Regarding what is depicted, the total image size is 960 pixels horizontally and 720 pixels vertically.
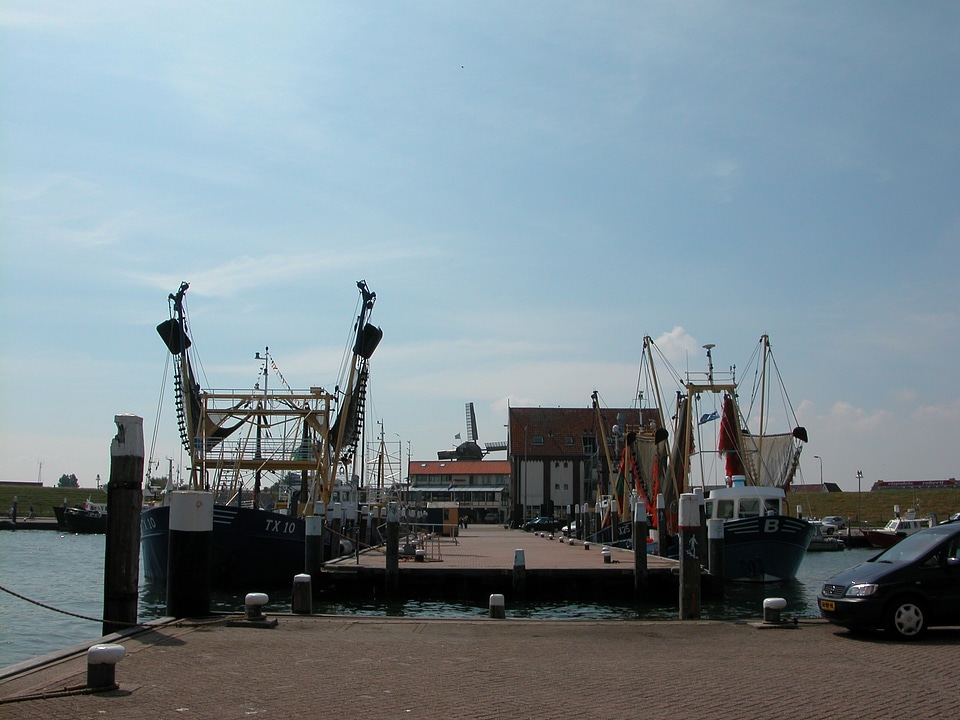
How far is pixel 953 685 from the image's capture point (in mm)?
9781

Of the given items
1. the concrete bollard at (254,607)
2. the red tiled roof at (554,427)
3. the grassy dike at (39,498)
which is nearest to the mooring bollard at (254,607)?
the concrete bollard at (254,607)

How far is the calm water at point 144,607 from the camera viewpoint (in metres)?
21.6

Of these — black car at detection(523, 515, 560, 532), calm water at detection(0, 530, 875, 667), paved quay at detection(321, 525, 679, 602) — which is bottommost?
black car at detection(523, 515, 560, 532)

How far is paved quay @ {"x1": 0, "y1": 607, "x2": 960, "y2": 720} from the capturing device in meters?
8.75

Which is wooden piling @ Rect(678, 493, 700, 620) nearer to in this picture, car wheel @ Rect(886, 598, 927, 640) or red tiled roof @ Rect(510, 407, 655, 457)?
car wheel @ Rect(886, 598, 927, 640)

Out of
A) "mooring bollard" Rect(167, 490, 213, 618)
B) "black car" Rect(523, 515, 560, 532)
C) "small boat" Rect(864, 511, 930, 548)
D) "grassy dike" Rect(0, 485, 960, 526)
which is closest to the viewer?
"mooring bollard" Rect(167, 490, 213, 618)

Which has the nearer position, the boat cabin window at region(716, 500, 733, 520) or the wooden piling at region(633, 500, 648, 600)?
the wooden piling at region(633, 500, 648, 600)

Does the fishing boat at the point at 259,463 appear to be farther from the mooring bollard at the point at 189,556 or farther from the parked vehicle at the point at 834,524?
the parked vehicle at the point at 834,524

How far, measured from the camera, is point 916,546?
45.4ft

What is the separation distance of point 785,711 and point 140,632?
8920 millimetres

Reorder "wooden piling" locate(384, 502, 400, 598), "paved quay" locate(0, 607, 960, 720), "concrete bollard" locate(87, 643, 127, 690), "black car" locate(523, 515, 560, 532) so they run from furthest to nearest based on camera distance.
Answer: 1. "black car" locate(523, 515, 560, 532)
2. "wooden piling" locate(384, 502, 400, 598)
3. "concrete bollard" locate(87, 643, 127, 690)
4. "paved quay" locate(0, 607, 960, 720)

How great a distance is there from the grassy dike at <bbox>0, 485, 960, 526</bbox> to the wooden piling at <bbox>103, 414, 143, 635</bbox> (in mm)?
72507

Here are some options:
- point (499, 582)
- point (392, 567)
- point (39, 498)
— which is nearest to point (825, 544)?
point (499, 582)

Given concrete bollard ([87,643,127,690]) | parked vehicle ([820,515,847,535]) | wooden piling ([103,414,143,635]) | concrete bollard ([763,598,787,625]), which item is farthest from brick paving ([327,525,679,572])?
parked vehicle ([820,515,847,535])
